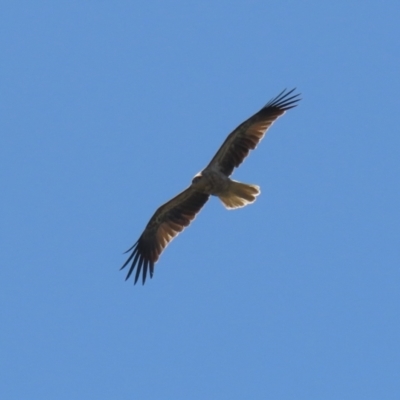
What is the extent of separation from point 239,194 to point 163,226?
5.64ft

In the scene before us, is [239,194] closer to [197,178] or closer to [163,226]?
[197,178]

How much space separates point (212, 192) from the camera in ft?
47.3

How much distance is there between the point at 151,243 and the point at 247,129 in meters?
2.61

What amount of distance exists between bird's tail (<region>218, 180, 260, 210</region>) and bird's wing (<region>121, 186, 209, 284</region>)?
603 millimetres

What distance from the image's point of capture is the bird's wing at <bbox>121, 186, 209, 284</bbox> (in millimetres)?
14969

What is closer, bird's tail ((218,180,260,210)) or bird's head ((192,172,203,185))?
bird's tail ((218,180,260,210))

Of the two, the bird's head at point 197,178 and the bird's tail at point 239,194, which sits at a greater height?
the bird's head at point 197,178

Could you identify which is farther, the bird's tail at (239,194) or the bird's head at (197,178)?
the bird's head at (197,178)

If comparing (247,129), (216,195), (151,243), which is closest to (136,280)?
(151,243)

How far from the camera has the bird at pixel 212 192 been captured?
14.3 meters

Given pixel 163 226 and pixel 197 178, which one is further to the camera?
pixel 163 226

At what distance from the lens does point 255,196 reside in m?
14.3

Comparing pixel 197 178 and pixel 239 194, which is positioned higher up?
pixel 197 178

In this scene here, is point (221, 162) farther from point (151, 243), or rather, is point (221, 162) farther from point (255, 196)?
point (151, 243)
